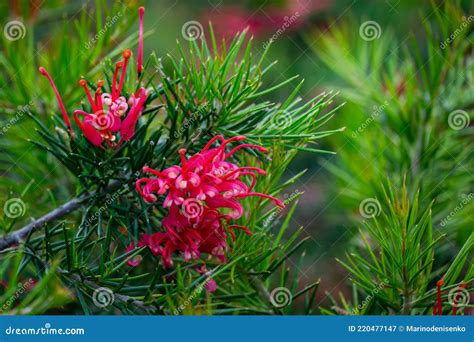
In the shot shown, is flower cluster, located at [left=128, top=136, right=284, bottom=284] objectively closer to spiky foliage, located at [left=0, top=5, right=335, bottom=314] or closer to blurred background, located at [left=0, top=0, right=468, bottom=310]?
spiky foliage, located at [left=0, top=5, right=335, bottom=314]

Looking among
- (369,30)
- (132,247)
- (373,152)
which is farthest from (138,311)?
(369,30)

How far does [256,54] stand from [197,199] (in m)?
0.59

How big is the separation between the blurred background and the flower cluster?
14 centimetres

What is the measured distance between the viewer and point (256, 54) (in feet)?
3.34

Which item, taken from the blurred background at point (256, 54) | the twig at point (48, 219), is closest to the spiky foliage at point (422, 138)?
the blurred background at point (256, 54)

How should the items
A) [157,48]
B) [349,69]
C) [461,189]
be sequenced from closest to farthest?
[461,189] → [349,69] → [157,48]

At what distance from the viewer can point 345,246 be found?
2.81ft

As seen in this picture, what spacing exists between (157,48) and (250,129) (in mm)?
516

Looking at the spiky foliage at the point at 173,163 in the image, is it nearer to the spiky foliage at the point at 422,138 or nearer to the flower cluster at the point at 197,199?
the flower cluster at the point at 197,199

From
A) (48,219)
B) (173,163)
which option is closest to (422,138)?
(173,163)

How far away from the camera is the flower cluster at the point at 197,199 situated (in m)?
0.48

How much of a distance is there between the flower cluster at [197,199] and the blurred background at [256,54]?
14 centimetres

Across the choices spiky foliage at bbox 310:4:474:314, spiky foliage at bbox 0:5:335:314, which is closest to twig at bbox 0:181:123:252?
spiky foliage at bbox 0:5:335:314

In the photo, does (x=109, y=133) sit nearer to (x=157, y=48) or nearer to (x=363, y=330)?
(x=363, y=330)
